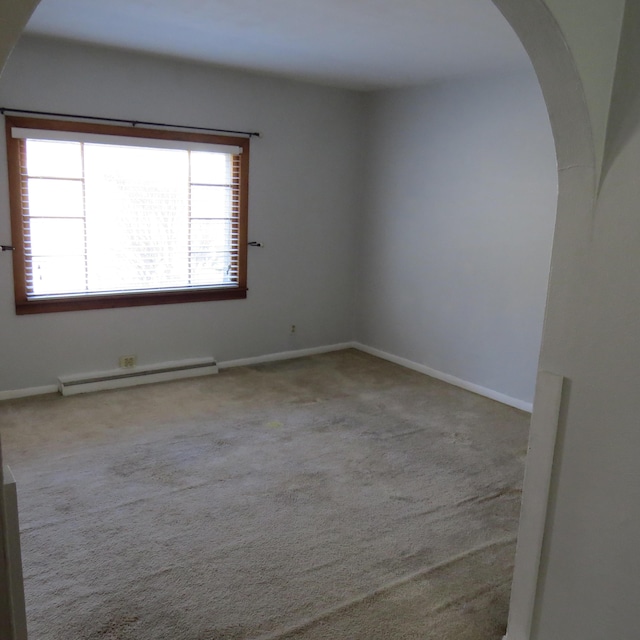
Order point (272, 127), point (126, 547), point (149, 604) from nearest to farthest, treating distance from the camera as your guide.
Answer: point (149, 604)
point (126, 547)
point (272, 127)

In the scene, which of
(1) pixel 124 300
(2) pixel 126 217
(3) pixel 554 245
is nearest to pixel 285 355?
(1) pixel 124 300

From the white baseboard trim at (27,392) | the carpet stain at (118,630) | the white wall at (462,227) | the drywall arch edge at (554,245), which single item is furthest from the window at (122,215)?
the drywall arch edge at (554,245)

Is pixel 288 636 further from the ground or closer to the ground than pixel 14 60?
closer to the ground

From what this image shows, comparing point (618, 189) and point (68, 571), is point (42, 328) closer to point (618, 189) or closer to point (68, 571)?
point (68, 571)

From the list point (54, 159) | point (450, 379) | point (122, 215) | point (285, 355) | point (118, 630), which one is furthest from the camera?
point (285, 355)

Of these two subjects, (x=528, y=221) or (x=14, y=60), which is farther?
(x=528, y=221)

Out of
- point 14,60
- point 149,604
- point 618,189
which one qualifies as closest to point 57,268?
point 14,60

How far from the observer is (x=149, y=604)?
2193mm

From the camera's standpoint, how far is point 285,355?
544cm

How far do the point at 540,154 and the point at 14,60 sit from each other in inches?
138

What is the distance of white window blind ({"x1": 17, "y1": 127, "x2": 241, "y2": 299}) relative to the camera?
4.10 meters

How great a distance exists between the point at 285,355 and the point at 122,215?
6.24 feet

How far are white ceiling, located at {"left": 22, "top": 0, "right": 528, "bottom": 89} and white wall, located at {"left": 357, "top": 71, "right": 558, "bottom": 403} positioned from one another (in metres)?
0.39

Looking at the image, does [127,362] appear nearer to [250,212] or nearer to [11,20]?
[250,212]
